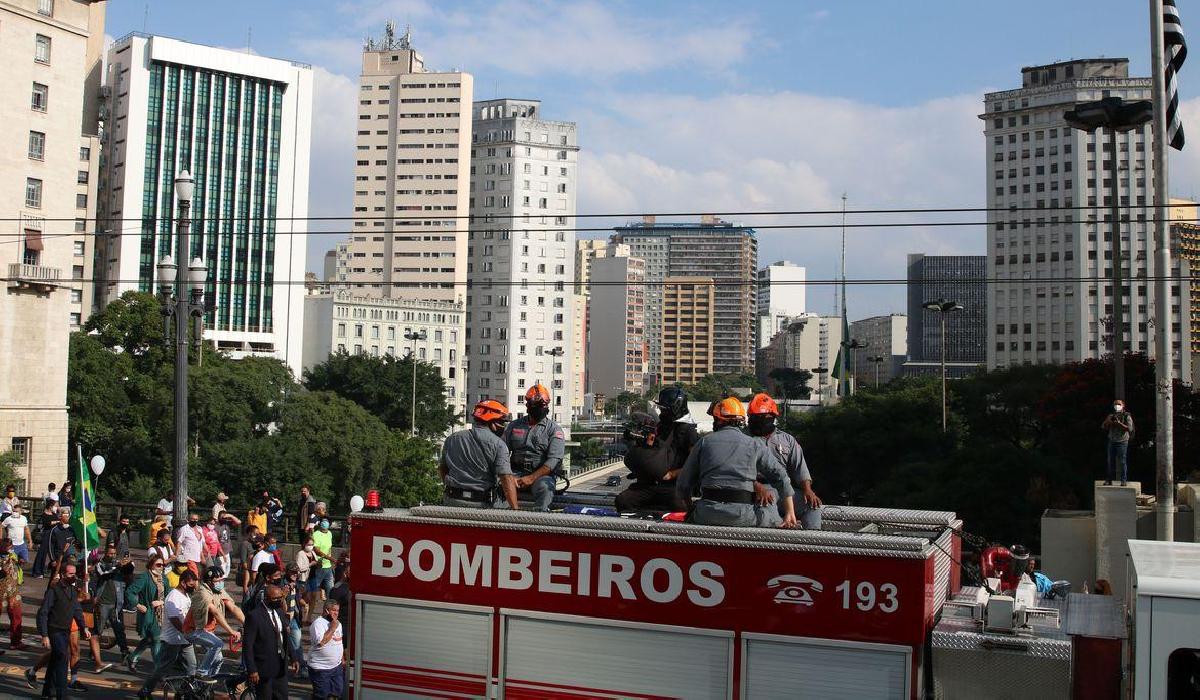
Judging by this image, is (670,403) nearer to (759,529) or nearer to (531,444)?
(531,444)

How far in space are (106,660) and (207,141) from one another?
13205 centimetres

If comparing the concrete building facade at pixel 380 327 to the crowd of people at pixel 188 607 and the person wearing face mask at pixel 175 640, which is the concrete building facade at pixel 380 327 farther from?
the person wearing face mask at pixel 175 640

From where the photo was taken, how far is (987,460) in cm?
3788

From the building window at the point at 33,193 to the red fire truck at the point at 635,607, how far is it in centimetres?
5092

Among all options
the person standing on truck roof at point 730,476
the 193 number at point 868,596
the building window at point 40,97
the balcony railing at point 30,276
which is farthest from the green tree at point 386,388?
the 193 number at point 868,596

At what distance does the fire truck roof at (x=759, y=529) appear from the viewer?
6.65m

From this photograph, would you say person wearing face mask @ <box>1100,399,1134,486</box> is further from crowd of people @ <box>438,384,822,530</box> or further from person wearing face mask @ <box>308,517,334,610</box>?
person wearing face mask @ <box>308,517,334,610</box>

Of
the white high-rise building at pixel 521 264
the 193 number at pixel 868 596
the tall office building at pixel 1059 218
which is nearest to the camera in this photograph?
the 193 number at pixel 868 596

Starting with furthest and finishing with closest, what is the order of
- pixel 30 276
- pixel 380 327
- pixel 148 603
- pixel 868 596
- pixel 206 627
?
pixel 380 327, pixel 30 276, pixel 148 603, pixel 206 627, pixel 868 596

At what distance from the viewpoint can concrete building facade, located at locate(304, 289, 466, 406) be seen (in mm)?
143625

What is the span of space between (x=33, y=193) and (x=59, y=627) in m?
45.9

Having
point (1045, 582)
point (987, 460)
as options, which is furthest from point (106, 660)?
point (987, 460)

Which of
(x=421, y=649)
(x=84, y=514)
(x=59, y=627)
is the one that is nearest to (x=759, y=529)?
(x=421, y=649)

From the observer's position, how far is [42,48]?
53.1m
